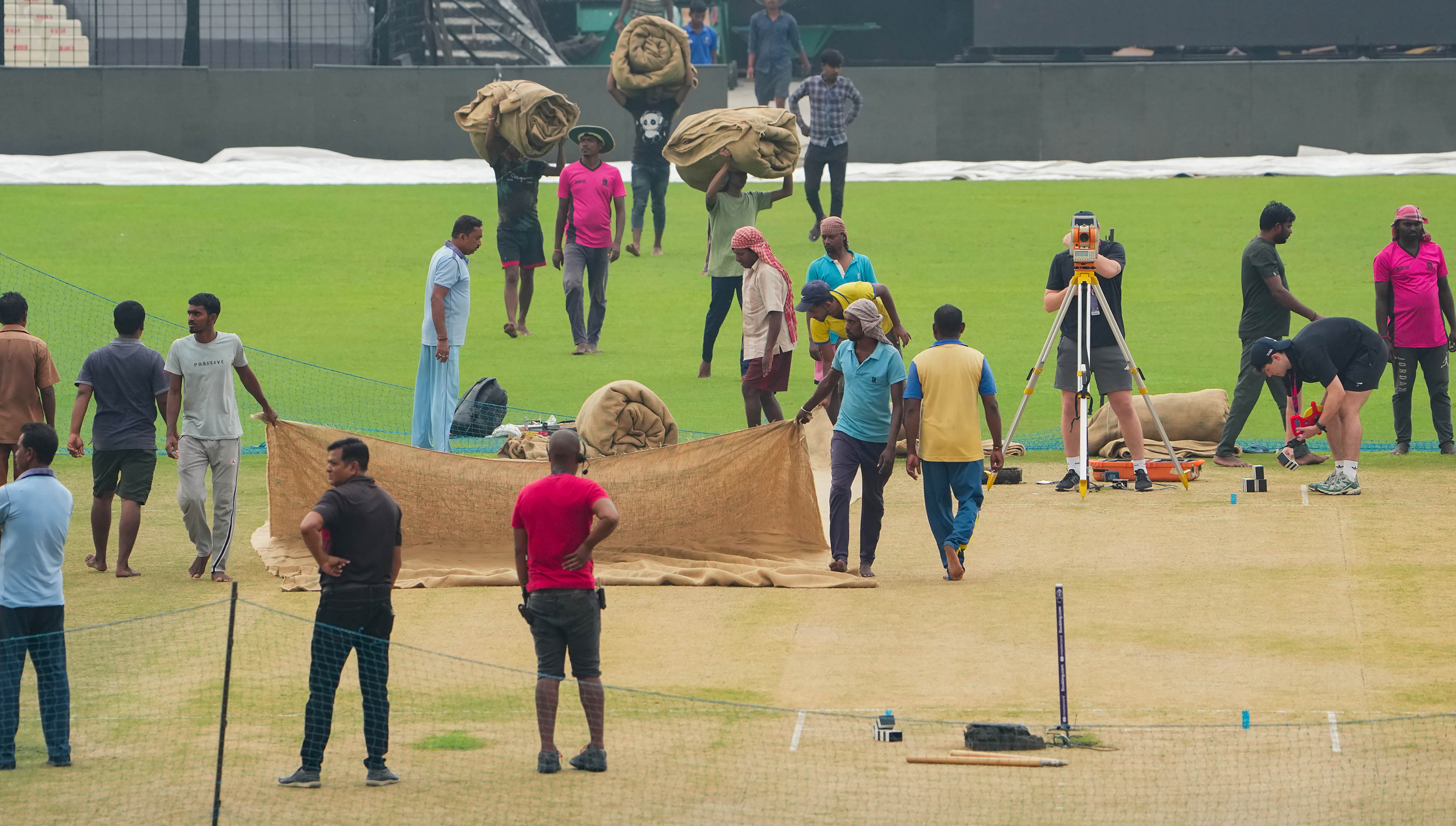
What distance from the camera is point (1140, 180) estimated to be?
87.2ft

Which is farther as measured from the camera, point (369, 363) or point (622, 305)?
point (622, 305)

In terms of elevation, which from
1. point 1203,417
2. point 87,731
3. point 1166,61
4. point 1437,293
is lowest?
point 87,731

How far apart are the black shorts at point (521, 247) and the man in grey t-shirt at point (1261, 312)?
712 cm

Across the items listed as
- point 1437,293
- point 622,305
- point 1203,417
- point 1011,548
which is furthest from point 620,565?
point 622,305

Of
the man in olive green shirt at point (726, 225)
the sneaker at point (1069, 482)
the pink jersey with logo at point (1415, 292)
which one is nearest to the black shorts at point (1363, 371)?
the pink jersey with logo at point (1415, 292)

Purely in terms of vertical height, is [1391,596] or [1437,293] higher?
[1437,293]

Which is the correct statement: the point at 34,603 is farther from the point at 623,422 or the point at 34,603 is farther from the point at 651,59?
the point at 651,59

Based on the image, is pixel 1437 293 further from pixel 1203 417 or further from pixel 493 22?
pixel 493 22

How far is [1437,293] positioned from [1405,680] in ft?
22.1

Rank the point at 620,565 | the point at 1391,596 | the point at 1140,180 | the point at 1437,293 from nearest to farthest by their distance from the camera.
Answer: the point at 1391,596 < the point at 620,565 < the point at 1437,293 < the point at 1140,180

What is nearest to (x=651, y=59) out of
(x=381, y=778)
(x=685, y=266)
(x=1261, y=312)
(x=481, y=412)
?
(x=685, y=266)

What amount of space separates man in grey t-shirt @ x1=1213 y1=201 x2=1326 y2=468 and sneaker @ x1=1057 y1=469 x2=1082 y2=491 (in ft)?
5.43

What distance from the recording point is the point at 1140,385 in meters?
12.4

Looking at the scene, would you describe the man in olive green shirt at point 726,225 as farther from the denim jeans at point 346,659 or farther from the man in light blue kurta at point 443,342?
the denim jeans at point 346,659
